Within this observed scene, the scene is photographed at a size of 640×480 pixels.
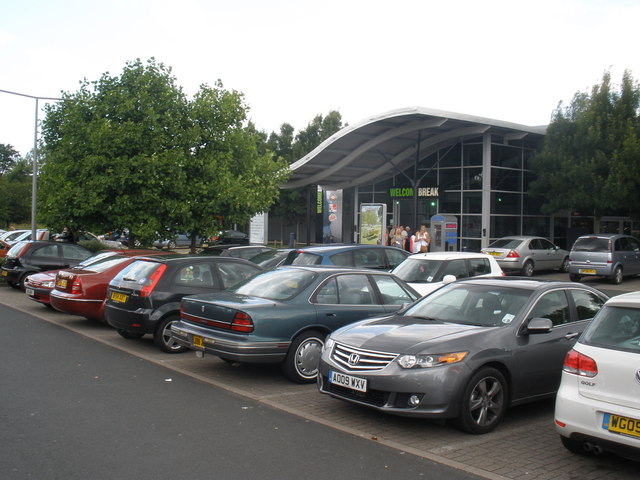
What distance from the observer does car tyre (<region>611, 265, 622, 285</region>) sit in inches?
888

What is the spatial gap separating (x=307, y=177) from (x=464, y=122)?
35.5 ft

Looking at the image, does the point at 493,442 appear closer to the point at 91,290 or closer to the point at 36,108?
the point at 91,290

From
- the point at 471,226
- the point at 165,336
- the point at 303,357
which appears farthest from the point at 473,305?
the point at 471,226

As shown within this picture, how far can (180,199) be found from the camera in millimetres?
20203

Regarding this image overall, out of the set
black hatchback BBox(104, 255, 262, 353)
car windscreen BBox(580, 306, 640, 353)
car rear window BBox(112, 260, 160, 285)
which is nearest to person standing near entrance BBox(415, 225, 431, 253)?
black hatchback BBox(104, 255, 262, 353)

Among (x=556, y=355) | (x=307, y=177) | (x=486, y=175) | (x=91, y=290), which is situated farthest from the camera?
(x=307, y=177)

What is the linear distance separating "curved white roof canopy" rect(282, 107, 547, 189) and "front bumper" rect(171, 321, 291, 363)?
65.0 ft

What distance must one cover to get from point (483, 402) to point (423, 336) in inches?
33.0

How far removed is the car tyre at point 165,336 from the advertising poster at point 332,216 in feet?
99.2

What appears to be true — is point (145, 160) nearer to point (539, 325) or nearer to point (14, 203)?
point (539, 325)

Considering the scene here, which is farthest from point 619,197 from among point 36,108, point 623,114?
point 36,108

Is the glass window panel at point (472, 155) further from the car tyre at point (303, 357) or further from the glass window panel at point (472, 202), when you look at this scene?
the car tyre at point (303, 357)

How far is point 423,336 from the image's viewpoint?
636cm

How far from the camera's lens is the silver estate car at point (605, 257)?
22.5 m
